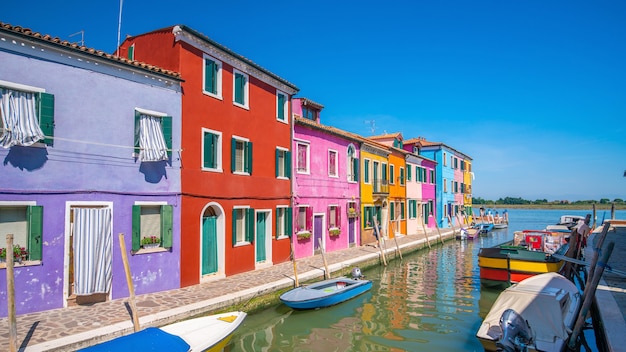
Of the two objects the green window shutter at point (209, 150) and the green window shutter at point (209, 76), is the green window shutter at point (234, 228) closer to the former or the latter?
the green window shutter at point (209, 150)

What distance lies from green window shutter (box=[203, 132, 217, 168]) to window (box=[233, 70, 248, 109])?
1.98 m

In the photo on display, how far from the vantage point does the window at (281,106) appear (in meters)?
17.1

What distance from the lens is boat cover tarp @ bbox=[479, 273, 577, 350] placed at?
772 centimetres

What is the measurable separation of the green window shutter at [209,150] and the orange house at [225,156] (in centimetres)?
3

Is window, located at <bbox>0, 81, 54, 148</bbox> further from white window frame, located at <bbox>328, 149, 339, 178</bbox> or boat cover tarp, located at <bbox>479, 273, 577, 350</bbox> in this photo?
white window frame, located at <bbox>328, 149, 339, 178</bbox>

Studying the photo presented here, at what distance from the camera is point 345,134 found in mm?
22047

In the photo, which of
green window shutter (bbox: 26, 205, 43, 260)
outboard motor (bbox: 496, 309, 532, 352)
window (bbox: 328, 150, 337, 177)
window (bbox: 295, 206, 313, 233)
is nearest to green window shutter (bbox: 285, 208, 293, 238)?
window (bbox: 295, 206, 313, 233)

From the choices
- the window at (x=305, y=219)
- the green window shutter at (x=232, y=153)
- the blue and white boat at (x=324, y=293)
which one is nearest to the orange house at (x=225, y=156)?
the green window shutter at (x=232, y=153)

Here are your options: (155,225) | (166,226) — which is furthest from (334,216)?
(155,225)

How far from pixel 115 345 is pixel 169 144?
6645 millimetres

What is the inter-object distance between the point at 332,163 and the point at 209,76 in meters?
9.56

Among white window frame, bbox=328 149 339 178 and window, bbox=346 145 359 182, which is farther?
window, bbox=346 145 359 182

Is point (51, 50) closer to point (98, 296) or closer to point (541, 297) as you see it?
point (98, 296)

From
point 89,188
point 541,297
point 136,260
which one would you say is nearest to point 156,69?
point 89,188
